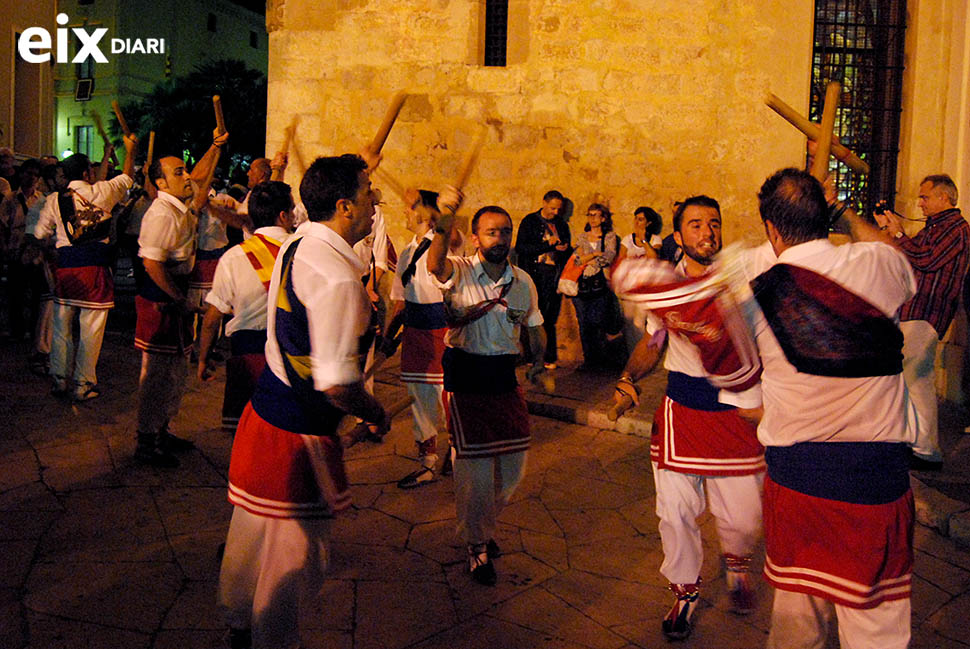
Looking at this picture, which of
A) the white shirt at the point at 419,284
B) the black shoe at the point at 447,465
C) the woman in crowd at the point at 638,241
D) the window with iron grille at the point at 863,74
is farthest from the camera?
the window with iron grille at the point at 863,74

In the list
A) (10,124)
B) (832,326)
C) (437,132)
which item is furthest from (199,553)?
(10,124)

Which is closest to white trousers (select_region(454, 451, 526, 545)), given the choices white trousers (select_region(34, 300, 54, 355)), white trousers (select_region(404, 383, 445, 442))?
white trousers (select_region(404, 383, 445, 442))

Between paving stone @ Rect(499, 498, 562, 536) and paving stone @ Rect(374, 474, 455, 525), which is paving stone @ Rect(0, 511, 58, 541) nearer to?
paving stone @ Rect(374, 474, 455, 525)

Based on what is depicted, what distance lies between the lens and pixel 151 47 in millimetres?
43469

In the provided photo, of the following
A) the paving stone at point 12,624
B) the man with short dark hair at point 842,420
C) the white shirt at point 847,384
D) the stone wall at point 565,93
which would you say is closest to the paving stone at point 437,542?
the paving stone at point 12,624

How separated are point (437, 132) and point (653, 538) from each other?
23.1 ft

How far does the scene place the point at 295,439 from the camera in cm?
307

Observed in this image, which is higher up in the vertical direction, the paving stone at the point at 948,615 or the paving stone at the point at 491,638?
the paving stone at the point at 948,615

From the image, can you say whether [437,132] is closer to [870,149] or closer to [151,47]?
[870,149]

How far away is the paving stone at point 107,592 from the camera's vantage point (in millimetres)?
3883

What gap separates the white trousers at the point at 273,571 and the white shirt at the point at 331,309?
64 cm

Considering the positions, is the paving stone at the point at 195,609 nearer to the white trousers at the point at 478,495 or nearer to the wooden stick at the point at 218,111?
the white trousers at the point at 478,495

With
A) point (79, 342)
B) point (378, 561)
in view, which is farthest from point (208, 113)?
point (378, 561)

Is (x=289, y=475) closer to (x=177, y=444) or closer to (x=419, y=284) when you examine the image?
(x=419, y=284)
